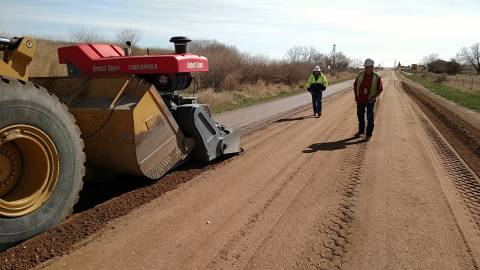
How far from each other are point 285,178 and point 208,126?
51.1 inches

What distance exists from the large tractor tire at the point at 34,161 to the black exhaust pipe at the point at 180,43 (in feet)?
8.19

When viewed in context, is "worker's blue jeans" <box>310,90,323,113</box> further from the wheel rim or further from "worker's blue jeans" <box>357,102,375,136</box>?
the wheel rim

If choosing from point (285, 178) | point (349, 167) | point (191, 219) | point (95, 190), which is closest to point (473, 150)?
point (349, 167)

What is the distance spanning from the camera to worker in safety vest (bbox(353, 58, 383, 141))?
9.77 metres

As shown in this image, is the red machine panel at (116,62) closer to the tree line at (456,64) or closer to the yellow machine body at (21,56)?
the yellow machine body at (21,56)

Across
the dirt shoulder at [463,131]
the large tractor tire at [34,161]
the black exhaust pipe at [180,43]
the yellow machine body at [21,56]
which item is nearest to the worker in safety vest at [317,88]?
the dirt shoulder at [463,131]

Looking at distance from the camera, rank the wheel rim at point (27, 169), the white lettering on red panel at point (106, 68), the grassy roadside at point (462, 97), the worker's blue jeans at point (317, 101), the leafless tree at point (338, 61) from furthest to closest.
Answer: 1. the leafless tree at point (338, 61)
2. the grassy roadside at point (462, 97)
3. the worker's blue jeans at point (317, 101)
4. the white lettering on red panel at point (106, 68)
5. the wheel rim at point (27, 169)

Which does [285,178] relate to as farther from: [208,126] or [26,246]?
[26,246]

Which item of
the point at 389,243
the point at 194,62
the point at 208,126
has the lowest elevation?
the point at 389,243

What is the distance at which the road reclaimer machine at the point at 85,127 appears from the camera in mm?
3182

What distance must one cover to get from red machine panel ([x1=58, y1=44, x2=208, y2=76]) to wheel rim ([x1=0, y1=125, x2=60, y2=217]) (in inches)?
87.6

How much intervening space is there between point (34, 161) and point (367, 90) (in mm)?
8116

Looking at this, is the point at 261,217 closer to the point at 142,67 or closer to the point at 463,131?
the point at 142,67

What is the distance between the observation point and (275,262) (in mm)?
3373
